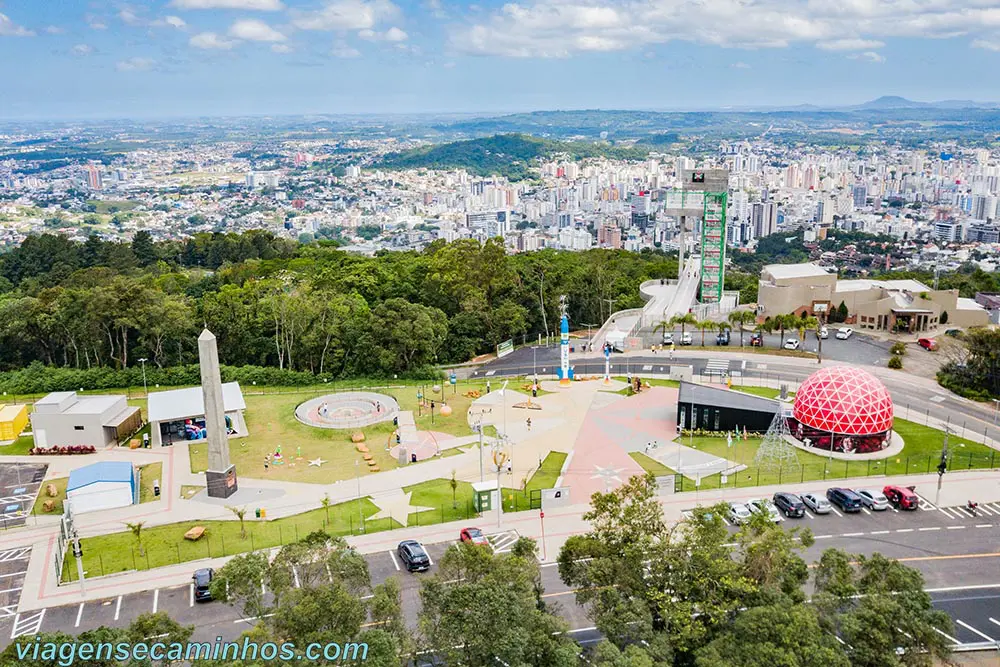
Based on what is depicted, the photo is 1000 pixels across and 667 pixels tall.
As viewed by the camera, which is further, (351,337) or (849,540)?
(351,337)

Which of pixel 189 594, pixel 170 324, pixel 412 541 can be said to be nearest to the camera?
pixel 189 594

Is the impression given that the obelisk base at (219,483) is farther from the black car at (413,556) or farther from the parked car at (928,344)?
the parked car at (928,344)

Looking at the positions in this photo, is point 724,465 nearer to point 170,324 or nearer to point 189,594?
point 189,594

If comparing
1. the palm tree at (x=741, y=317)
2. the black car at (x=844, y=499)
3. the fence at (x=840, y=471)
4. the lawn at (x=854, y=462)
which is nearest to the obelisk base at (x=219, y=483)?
the fence at (x=840, y=471)

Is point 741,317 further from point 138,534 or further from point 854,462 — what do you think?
point 138,534

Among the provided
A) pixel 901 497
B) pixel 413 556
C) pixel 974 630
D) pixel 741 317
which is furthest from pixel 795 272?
pixel 413 556

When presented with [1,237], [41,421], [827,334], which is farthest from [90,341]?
[1,237]
